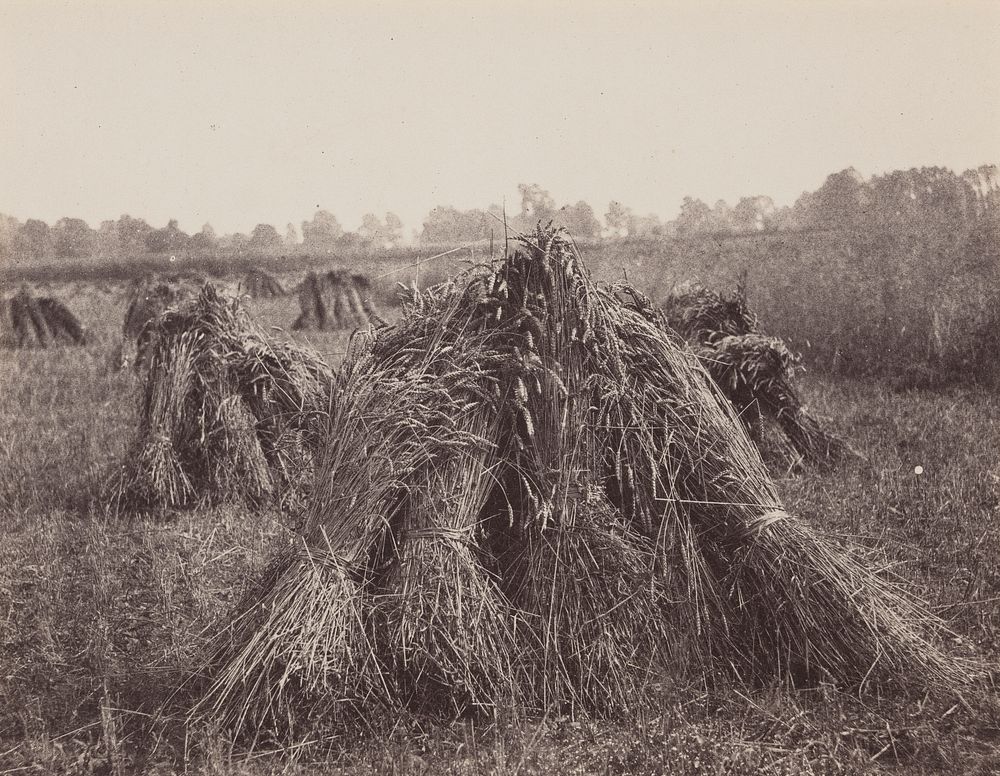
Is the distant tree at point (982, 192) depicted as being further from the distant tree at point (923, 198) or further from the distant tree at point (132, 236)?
the distant tree at point (132, 236)

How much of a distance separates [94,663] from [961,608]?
4994mm

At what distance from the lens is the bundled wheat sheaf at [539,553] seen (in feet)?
12.3

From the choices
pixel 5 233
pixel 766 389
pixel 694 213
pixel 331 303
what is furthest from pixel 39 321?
pixel 694 213

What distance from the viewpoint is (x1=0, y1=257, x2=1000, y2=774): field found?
3.55 meters

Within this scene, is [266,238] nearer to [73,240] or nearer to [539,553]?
[73,240]

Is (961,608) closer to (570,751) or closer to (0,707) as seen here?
(570,751)

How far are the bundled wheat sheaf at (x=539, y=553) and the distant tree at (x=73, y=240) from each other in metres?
40.7

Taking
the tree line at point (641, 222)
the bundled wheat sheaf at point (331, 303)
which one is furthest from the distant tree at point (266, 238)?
the bundled wheat sheaf at point (331, 303)

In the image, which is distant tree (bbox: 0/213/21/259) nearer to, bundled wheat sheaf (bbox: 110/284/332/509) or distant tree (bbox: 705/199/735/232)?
bundled wheat sheaf (bbox: 110/284/332/509)

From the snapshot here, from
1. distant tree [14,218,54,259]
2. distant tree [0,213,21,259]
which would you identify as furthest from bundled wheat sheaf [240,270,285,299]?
distant tree [14,218,54,259]

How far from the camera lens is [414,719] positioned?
3.76 metres

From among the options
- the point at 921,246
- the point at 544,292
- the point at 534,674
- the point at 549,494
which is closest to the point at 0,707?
the point at 534,674

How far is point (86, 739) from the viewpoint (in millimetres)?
3871

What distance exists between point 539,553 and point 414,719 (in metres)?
0.95
